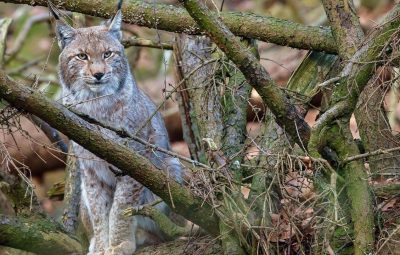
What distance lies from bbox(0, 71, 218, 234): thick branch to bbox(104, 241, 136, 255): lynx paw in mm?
1142

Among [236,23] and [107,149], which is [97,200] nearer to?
[236,23]

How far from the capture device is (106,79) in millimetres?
6371

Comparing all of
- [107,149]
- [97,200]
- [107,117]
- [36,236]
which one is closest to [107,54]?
[107,117]

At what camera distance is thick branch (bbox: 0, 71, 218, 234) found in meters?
4.36

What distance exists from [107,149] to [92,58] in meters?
1.96

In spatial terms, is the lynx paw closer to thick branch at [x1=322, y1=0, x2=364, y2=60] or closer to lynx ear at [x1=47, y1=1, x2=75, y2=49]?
lynx ear at [x1=47, y1=1, x2=75, y2=49]

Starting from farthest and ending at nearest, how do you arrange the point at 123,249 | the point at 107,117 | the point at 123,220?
1. the point at 107,117
2. the point at 123,220
3. the point at 123,249

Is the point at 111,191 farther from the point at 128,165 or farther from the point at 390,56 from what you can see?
the point at 390,56

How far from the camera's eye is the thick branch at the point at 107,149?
14.3 feet

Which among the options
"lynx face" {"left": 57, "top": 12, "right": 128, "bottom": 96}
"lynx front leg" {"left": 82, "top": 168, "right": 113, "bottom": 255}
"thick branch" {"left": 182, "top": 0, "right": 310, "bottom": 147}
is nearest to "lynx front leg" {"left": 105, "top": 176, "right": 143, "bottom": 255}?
"lynx front leg" {"left": 82, "top": 168, "right": 113, "bottom": 255}

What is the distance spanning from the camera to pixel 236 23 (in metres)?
5.98

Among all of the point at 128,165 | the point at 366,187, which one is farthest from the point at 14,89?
the point at 366,187

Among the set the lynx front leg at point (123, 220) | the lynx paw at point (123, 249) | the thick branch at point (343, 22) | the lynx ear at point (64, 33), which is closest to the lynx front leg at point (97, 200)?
the lynx front leg at point (123, 220)

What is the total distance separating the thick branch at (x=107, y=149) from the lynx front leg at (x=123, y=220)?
3.86 ft
